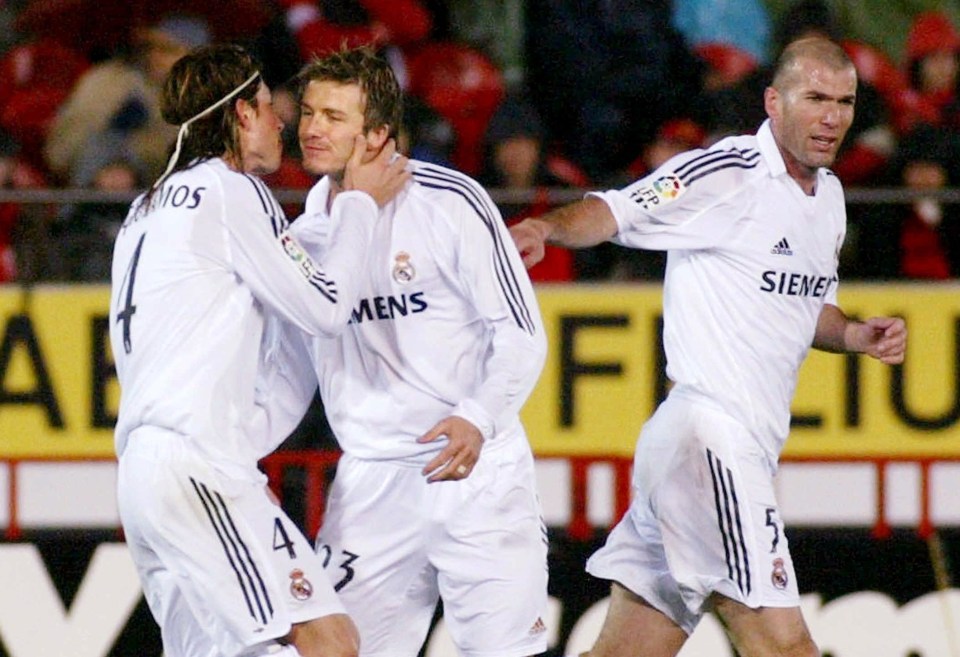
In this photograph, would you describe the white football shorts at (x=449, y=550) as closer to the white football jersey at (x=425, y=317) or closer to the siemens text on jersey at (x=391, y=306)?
the white football jersey at (x=425, y=317)

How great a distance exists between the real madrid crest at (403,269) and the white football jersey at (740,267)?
660 mm

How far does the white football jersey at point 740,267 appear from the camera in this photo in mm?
5520

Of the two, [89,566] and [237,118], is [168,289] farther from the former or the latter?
[89,566]

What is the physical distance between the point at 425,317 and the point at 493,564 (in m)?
0.67

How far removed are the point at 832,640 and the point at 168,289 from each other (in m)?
3.33

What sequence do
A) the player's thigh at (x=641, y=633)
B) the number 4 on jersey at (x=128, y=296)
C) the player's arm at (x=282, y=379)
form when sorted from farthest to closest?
1. the player's thigh at (x=641, y=633)
2. the player's arm at (x=282, y=379)
3. the number 4 on jersey at (x=128, y=296)

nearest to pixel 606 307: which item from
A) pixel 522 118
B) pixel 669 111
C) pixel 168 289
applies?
pixel 522 118

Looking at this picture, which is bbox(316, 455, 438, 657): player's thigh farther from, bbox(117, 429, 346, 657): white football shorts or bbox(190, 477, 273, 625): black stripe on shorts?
bbox(190, 477, 273, 625): black stripe on shorts

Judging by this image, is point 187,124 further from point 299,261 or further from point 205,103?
point 299,261

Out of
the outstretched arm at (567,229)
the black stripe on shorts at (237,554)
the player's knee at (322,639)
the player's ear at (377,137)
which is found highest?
the player's ear at (377,137)

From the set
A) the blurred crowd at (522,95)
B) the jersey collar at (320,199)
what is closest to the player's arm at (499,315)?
the jersey collar at (320,199)

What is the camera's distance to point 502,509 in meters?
5.24

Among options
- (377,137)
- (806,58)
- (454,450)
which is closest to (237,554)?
(454,450)

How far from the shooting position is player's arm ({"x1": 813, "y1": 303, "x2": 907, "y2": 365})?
218 inches
